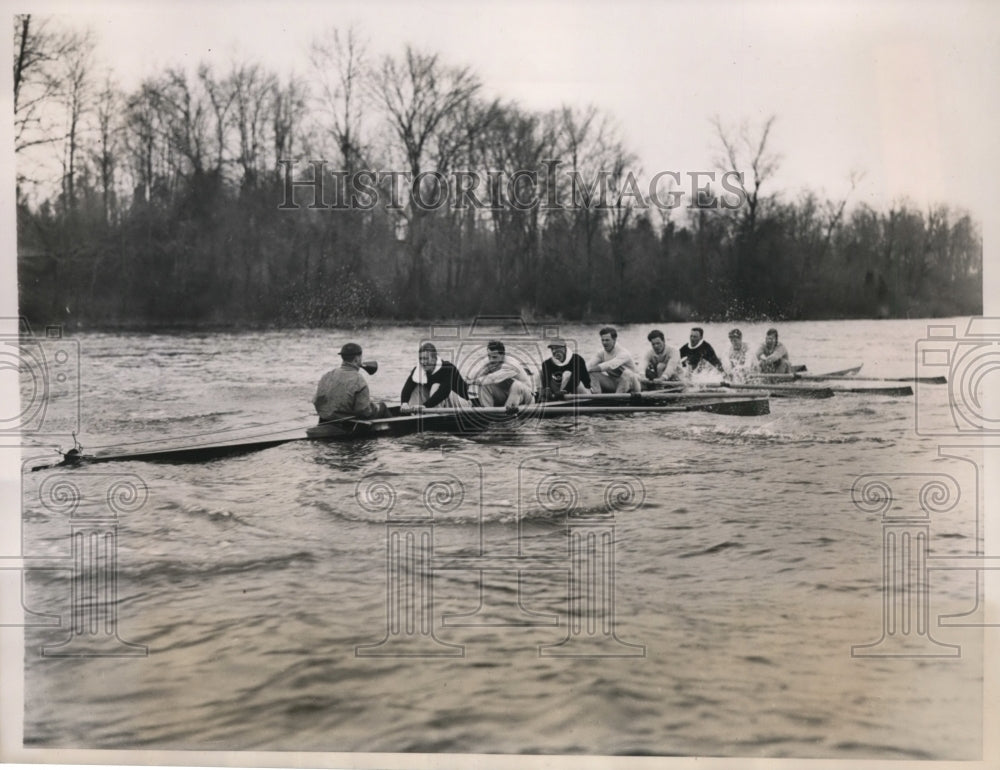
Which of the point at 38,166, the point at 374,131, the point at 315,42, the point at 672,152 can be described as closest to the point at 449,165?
the point at 374,131

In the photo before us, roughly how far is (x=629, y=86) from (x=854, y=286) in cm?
141

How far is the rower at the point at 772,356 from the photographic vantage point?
3.95 metres

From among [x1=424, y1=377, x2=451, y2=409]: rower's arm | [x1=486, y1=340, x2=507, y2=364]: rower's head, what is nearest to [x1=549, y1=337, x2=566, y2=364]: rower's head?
[x1=486, y1=340, x2=507, y2=364]: rower's head

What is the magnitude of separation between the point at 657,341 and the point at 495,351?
2.63 ft

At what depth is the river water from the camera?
311 centimetres

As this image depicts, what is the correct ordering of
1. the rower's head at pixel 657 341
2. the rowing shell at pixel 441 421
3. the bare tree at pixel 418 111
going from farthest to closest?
1. the rower's head at pixel 657 341
2. the rowing shell at pixel 441 421
3. the bare tree at pixel 418 111

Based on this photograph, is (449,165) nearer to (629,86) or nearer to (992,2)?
(629,86)

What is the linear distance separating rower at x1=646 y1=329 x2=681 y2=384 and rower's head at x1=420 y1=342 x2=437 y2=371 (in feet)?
3.39

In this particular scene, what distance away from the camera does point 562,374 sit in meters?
3.98

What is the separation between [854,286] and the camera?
3811mm

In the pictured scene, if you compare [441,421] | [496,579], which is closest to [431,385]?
[441,421]

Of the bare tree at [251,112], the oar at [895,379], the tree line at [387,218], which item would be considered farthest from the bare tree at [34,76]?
the oar at [895,379]

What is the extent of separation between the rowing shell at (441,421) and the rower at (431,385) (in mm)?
45

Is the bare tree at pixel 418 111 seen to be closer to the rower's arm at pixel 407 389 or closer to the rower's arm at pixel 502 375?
the rower's arm at pixel 407 389
